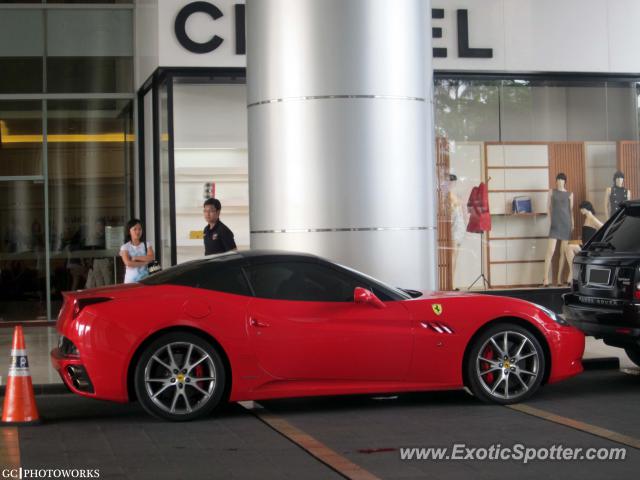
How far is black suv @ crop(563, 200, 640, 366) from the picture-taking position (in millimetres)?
9680

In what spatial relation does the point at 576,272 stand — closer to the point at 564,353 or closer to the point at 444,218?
the point at 564,353

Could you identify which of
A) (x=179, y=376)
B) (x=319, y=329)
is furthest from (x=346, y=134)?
(x=179, y=376)

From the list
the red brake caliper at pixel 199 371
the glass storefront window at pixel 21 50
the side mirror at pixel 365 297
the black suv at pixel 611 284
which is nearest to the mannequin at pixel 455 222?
the black suv at pixel 611 284

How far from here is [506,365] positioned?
902 centimetres

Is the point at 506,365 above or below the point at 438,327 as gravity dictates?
below

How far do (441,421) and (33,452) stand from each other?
3040 mm

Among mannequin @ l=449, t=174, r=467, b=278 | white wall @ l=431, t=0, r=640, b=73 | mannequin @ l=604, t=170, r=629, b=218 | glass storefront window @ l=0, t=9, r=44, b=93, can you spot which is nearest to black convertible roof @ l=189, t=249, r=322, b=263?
white wall @ l=431, t=0, r=640, b=73

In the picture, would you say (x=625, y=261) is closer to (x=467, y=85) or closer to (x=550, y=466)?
(x=550, y=466)

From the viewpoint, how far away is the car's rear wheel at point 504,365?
8.93 m

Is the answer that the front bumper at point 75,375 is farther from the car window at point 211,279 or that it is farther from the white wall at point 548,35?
the white wall at point 548,35

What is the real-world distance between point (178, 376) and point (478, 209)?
377 inches

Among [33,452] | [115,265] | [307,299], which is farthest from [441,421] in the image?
[115,265]

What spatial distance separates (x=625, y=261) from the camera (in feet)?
32.1

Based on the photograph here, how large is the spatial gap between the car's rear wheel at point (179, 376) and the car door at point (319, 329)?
15.2 inches
